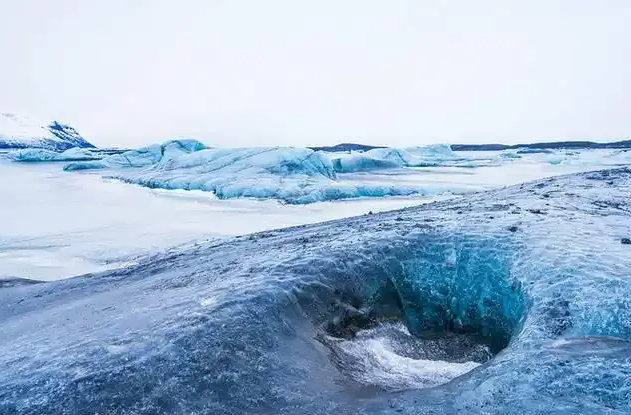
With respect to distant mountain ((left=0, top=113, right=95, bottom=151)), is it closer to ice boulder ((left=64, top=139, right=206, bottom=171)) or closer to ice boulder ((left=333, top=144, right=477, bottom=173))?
ice boulder ((left=64, top=139, right=206, bottom=171))

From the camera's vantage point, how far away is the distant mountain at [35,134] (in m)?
88.2

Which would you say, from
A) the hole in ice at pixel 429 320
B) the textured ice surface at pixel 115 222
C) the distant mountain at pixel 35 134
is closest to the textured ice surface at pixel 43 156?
the textured ice surface at pixel 115 222

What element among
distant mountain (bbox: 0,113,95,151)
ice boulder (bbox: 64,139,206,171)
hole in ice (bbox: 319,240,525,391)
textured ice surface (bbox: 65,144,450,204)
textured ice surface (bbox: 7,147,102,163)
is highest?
distant mountain (bbox: 0,113,95,151)

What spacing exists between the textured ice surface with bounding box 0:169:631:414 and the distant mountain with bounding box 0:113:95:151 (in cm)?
9681

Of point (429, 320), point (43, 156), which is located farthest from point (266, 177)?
point (43, 156)

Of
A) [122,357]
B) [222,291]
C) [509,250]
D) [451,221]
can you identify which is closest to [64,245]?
[222,291]

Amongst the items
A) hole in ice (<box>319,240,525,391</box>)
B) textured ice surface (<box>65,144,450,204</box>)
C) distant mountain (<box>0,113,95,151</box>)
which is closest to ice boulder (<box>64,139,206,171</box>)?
textured ice surface (<box>65,144,450,204</box>)

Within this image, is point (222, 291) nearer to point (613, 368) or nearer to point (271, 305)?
point (271, 305)

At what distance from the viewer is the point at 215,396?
306 cm

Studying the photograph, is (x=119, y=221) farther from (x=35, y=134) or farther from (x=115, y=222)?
(x=35, y=134)

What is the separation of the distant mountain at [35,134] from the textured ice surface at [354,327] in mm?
96805

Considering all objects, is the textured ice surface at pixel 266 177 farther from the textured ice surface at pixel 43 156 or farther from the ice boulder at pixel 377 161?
the textured ice surface at pixel 43 156

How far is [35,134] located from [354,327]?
118 meters

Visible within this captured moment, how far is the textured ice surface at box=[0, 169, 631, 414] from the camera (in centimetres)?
301
